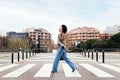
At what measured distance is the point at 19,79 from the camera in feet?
32.8

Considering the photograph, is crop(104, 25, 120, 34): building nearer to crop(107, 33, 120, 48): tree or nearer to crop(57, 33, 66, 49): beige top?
crop(107, 33, 120, 48): tree

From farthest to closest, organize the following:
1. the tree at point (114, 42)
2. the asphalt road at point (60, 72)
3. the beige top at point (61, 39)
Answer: the tree at point (114, 42) < the beige top at point (61, 39) < the asphalt road at point (60, 72)

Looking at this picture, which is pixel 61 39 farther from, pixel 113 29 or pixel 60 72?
pixel 113 29

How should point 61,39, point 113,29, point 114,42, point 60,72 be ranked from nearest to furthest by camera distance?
point 61,39 → point 60,72 → point 114,42 → point 113,29

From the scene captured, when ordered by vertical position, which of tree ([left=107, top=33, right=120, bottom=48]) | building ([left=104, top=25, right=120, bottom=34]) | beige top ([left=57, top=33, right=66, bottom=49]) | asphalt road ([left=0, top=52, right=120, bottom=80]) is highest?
building ([left=104, top=25, right=120, bottom=34])

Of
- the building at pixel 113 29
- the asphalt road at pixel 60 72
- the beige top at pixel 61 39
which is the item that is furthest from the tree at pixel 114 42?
the beige top at pixel 61 39

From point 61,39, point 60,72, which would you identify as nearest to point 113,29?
point 60,72

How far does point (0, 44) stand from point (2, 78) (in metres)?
97.3

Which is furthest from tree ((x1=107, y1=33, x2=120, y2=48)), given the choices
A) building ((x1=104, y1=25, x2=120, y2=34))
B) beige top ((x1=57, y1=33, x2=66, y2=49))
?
beige top ((x1=57, y1=33, x2=66, y2=49))

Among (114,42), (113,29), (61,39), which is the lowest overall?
(61,39)

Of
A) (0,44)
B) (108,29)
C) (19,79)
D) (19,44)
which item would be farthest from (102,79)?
(108,29)

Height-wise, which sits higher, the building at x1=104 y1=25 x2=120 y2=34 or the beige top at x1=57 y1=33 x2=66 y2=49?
the building at x1=104 y1=25 x2=120 y2=34

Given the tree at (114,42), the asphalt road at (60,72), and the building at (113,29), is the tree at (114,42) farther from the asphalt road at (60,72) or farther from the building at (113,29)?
the asphalt road at (60,72)

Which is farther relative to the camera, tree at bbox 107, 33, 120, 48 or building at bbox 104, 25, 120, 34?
building at bbox 104, 25, 120, 34
